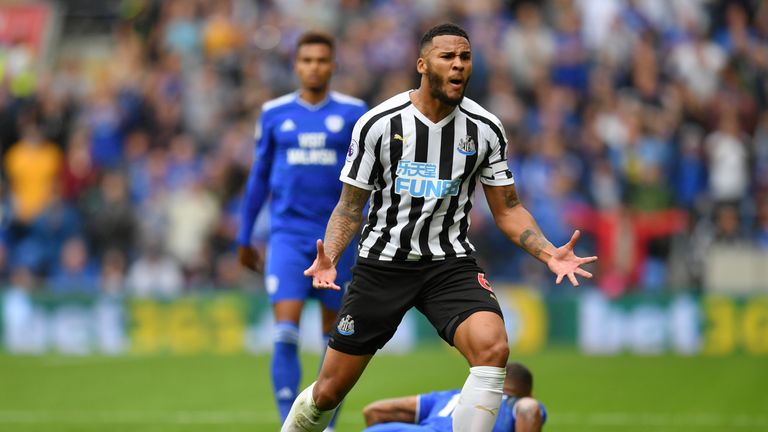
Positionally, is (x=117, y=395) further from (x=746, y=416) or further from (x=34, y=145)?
(x=34, y=145)

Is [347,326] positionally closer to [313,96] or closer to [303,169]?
[303,169]

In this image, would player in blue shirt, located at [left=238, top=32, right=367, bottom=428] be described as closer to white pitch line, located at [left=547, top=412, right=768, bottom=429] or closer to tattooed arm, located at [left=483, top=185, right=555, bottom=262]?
tattooed arm, located at [left=483, top=185, right=555, bottom=262]

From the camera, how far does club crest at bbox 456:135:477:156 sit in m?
7.18

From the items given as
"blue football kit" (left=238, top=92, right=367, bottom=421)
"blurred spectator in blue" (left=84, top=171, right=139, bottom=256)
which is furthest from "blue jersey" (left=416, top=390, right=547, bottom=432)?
"blurred spectator in blue" (left=84, top=171, right=139, bottom=256)

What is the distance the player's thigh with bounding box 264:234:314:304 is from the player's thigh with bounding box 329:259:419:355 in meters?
2.04

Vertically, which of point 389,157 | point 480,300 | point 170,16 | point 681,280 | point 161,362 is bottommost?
point 161,362

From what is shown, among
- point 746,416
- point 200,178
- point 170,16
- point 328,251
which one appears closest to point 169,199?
point 200,178

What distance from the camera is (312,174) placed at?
370 inches

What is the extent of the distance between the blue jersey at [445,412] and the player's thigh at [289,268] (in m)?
1.54

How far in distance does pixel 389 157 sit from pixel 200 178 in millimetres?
13541

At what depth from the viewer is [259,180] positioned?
31.7ft

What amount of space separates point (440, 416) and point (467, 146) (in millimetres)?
1740

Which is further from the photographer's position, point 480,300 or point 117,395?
point 117,395

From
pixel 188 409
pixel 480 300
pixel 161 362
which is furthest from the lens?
pixel 161 362
